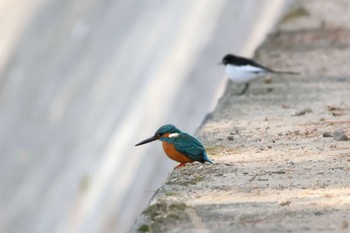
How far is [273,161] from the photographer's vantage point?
22.0ft

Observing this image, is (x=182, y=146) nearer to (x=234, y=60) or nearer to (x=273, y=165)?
(x=273, y=165)

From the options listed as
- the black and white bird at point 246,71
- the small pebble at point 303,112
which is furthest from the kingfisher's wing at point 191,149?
the black and white bird at point 246,71

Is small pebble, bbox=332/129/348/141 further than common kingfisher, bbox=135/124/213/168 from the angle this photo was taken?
Yes

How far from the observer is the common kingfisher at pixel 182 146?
21.5 feet

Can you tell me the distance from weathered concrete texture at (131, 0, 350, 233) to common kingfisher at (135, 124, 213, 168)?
0.19 feet

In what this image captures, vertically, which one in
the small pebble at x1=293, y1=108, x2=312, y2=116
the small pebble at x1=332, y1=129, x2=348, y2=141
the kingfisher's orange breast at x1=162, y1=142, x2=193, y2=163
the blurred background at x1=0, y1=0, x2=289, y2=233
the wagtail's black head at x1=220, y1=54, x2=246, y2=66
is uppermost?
the kingfisher's orange breast at x1=162, y1=142, x2=193, y2=163

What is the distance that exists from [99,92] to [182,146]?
10.7 metres

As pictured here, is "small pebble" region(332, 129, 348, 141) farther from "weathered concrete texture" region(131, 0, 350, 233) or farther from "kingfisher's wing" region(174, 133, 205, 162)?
"kingfisher's wing" region(174, 133, 205, 162)

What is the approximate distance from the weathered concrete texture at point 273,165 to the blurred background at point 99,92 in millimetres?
1869

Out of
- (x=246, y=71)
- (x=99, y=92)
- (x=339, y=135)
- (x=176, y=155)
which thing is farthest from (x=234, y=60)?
(x=99, y=92)

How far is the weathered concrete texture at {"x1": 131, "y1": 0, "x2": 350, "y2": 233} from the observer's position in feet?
17.3

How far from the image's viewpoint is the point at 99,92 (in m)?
17.2

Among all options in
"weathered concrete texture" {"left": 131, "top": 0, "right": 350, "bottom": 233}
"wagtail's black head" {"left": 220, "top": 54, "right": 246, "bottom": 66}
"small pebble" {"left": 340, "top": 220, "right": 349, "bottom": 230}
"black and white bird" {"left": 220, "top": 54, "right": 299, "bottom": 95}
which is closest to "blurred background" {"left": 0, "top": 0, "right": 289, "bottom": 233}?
"wagtail's black head" {"left": 220, "top": 54, "right": 246, "bottom": 66}

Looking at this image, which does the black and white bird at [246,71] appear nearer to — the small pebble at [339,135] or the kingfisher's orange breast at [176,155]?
the small pebble at [339,135]
